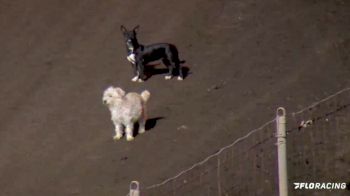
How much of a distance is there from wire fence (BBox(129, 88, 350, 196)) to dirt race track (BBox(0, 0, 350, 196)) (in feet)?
2.66

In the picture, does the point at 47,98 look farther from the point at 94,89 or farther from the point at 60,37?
the point at 60,37

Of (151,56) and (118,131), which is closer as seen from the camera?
(118,131)

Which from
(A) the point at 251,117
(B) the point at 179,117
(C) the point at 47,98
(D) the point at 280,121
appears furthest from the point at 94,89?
(D) the point at 280,121

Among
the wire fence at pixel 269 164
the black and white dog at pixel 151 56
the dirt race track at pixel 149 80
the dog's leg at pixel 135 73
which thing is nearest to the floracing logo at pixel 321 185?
the wire fence at pixel 269 164

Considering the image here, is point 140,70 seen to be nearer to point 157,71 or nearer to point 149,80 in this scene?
point 149,80

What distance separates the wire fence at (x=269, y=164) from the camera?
1182 centimetres

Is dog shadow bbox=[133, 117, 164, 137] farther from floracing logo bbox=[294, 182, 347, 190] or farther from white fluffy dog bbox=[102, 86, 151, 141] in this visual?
floracing logo bbox=[294, 182, 347, 190]

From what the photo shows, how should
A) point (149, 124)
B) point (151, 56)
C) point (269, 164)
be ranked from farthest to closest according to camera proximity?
point (151, 56) < point (149, 124) < point (269, 164)

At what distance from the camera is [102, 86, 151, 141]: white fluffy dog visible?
573 inches

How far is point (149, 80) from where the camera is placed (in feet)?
56.4

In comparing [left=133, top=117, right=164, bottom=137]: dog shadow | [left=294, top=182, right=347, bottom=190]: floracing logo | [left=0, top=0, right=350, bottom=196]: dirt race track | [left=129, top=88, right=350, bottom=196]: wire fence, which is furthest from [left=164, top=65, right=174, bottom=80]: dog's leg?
[left=294, top=182, right=347, bottom=190]: floracing logo

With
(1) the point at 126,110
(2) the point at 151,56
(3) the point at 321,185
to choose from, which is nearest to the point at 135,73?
(2) the point at 151,56

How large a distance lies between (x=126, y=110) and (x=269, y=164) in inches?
120

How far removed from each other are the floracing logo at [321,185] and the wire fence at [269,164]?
66 mm
